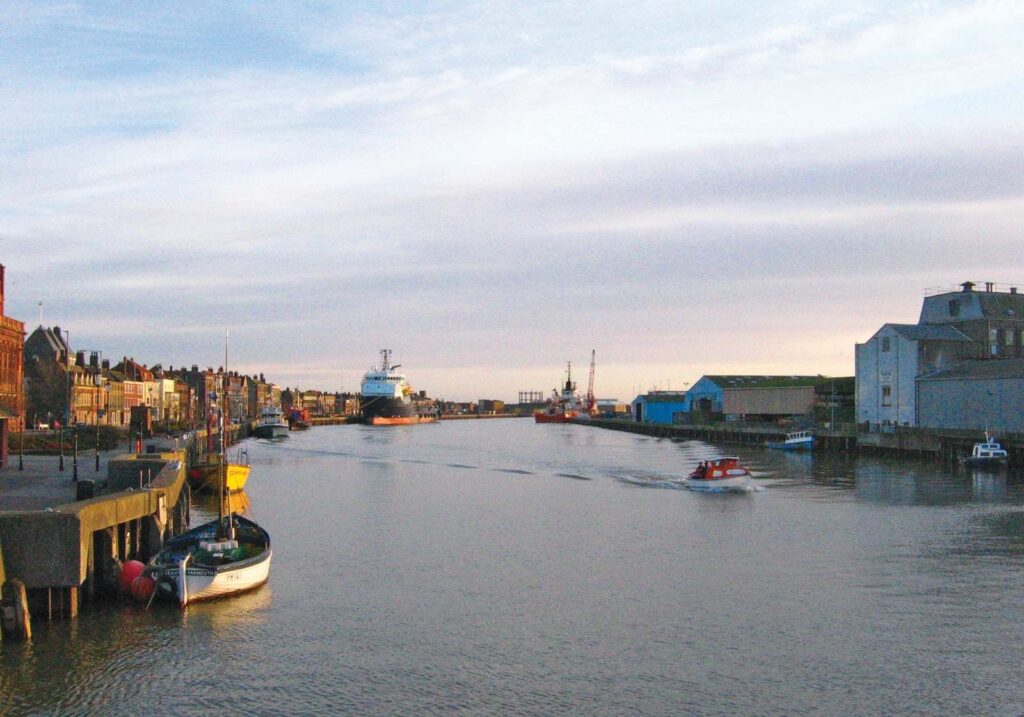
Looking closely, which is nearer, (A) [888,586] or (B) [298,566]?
(A) [888,586]

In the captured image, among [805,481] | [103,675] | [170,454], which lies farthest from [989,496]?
[103,675]

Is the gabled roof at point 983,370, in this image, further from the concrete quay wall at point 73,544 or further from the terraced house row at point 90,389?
the concrete quay wall at point 73,544

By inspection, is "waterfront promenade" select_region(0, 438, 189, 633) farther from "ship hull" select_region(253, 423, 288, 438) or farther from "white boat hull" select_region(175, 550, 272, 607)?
"ship hull" select_region(253, 423, 288, 438)

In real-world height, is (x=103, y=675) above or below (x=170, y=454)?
below

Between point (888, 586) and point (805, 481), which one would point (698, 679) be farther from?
point (805, 481)

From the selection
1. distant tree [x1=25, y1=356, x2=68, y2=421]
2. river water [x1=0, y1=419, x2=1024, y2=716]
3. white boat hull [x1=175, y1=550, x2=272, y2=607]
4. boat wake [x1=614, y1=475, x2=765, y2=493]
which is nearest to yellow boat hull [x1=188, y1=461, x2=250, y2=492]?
river water [x1=0, y1=419, x2=1024, y2=716]

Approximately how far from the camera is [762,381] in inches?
5778

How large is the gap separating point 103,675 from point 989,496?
50725 millimetres

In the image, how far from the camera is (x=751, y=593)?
32094 millimetres

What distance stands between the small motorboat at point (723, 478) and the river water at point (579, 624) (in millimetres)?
10446

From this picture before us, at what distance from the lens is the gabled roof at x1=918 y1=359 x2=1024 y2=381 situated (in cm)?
8288

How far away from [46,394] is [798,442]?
7342cm

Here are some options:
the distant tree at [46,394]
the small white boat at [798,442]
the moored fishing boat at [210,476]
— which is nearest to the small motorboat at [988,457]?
the small white boat at [798,442]

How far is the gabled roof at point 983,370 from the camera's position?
8288cm
